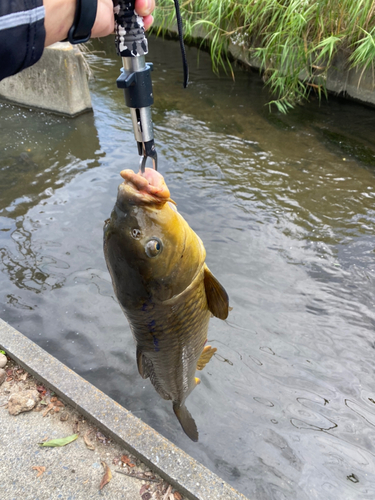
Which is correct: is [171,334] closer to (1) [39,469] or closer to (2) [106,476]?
(2) [106,476]

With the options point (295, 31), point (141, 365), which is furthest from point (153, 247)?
point (295, 31)

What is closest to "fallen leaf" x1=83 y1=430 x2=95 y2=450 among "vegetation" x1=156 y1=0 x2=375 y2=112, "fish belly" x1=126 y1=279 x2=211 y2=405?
"fish belly" x1=126 y1=279 x2=211 y2=405

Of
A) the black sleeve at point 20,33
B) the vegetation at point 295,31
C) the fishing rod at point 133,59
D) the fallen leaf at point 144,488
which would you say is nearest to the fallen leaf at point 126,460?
the fallen leaf at point 144,488

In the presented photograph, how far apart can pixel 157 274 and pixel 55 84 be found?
693cm

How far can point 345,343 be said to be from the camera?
348 cm

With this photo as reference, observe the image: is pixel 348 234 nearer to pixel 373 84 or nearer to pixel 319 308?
pixel 319 308

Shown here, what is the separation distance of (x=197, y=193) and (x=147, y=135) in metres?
4.12

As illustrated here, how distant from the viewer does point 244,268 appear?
425 cm

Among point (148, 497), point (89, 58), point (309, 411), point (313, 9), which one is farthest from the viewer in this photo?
point (89, 58)

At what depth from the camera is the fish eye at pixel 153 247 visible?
1365 millimetres

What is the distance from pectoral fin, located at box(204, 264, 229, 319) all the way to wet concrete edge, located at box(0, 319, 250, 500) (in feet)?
3.83

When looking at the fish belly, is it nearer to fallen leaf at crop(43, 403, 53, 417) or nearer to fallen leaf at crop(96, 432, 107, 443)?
fallen leaf at crop(96, 432, 107, 443)

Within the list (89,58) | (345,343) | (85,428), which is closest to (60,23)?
(85,428)

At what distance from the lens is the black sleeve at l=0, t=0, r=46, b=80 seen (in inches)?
37.2
